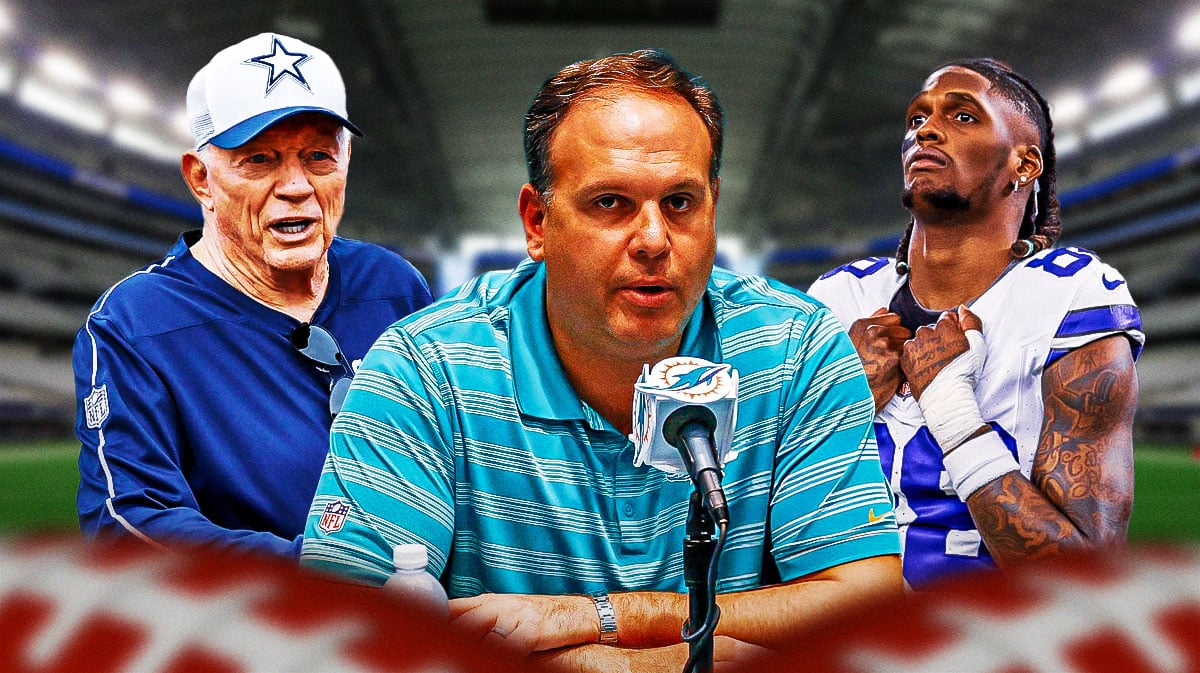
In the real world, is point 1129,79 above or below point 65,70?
above

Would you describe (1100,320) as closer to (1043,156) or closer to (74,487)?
(1043,156)

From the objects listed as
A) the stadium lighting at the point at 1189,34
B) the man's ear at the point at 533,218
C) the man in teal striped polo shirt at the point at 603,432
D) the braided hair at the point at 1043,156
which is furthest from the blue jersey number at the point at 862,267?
the stadium lighting at the point at 1189,34

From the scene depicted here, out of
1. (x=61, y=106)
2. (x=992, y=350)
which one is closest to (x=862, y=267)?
(x=992, y=350)

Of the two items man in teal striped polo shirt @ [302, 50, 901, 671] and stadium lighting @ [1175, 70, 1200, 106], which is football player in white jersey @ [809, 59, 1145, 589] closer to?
man in teal striped polo shirt @ [302, 50, 901, 671]

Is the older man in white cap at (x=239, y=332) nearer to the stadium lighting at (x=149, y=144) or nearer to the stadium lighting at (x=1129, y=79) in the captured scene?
the stadium lighting at (x=1129, y=79)

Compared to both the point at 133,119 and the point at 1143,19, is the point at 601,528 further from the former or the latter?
the point at 133,119

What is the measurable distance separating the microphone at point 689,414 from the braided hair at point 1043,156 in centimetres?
133

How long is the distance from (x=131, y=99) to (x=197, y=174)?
3.91m

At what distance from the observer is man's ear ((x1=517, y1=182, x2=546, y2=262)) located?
1902mm

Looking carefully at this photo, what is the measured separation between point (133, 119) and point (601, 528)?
5186 mm

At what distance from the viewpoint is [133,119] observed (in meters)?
6.01

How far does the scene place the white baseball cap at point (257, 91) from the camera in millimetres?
2303

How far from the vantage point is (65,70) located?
298 inches

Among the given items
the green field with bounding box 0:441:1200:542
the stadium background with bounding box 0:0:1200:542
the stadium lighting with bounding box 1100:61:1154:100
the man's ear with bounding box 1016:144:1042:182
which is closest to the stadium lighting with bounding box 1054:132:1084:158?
the stadium background with bounding box 0:0:1200:542
